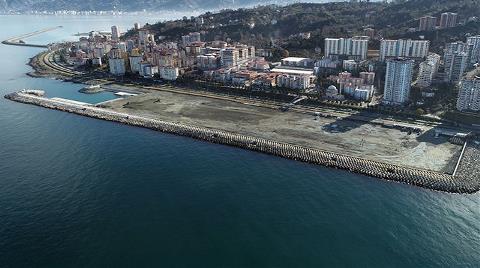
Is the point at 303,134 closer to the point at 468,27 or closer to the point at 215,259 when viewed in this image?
the point at 215,259

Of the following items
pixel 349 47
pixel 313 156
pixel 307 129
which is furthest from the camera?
pixel 349 47

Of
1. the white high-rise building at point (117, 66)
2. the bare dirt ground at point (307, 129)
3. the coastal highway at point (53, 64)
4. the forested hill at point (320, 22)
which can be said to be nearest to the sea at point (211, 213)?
the bare dirt ground at point (307, 129)

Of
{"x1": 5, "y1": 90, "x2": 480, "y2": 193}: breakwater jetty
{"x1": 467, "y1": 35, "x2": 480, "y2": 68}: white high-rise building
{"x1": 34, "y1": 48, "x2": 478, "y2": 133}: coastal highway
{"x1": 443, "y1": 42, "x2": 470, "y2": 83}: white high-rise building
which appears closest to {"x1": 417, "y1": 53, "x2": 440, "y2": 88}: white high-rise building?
{"x1": 443, "y1": 42, "x2": 470, "y2": 83}: white high-rise building

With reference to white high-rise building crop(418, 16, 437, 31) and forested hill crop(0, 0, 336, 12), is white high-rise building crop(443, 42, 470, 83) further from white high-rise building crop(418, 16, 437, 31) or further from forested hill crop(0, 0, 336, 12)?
forested hill crop(0, 0, 336, 12)

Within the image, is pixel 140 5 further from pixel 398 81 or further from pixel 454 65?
pixel 398 81

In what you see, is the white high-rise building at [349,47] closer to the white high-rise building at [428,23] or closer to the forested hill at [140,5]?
the white high-rise building at [428,23]

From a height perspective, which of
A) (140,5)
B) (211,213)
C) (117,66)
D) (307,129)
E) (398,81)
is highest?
(140,5)

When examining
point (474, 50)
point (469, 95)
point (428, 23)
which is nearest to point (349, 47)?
point (474, 50)
